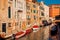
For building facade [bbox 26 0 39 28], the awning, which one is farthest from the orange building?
the awning

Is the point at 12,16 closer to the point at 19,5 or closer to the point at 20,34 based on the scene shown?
the point at 19,5

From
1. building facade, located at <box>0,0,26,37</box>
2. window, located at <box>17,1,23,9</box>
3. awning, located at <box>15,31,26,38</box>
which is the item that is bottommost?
awning, located at <box>15,31,26,38</box>

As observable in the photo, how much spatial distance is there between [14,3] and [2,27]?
46 cm

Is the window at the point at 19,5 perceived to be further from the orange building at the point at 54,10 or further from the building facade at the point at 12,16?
the orange building at the point at 54,10

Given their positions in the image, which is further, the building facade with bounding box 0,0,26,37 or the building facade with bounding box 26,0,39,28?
the building facade with bounding box 26,0,39,28

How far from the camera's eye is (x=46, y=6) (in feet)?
9.09

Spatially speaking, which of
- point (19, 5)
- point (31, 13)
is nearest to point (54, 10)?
point (31, 13)

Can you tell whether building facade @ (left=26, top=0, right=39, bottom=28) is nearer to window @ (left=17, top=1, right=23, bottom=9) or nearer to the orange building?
window @ (left=17, top=1, right=23, bottom=9)

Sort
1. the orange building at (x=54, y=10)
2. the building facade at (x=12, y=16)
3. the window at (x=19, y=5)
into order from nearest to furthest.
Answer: the building facade at (x=12, y=16), the window at (x=19, y=5), the orange building at (x=54, y=10)

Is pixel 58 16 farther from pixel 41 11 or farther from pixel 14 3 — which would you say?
pixel 14 3

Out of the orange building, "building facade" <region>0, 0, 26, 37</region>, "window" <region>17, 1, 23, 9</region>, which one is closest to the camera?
"building facade" <region>0, 0, 26, 37</region>

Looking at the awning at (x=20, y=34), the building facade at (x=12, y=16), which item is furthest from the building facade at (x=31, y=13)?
the awning at (x=20, y=34)

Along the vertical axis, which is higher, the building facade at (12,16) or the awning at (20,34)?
the building facade at (12,16)

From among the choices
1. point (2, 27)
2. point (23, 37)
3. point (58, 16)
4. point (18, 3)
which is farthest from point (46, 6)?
point (2, 27)
